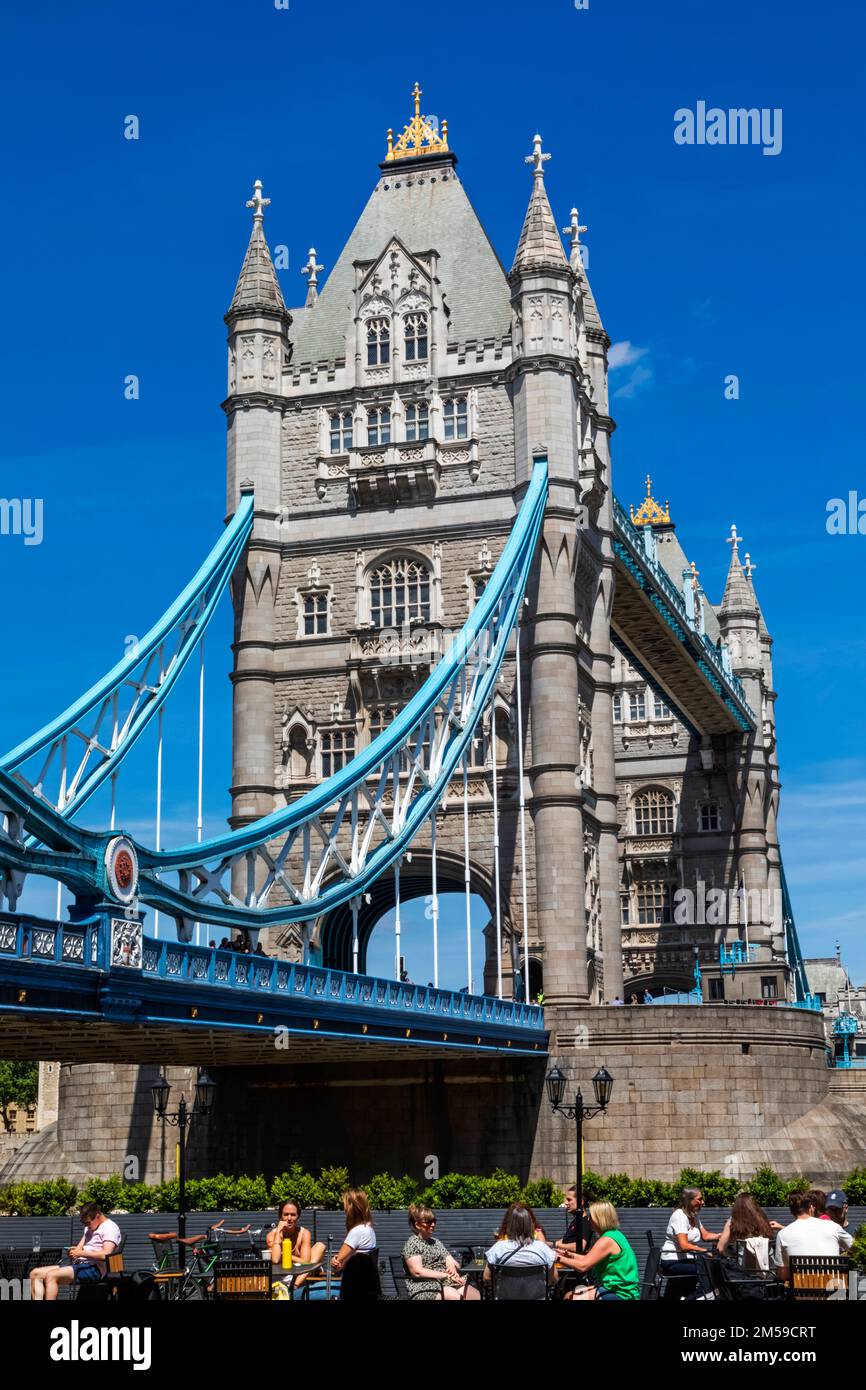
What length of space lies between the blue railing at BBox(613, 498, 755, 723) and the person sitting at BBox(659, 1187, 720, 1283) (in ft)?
115

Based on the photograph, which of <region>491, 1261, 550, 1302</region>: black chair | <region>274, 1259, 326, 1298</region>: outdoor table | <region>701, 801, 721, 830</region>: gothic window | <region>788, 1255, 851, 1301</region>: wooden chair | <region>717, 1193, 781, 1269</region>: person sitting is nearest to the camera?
<region>491, 1261, 550, 1302</region>: black chair

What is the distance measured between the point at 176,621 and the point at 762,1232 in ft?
93.6

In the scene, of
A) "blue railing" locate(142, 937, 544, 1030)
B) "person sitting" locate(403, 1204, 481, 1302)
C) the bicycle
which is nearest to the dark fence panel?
the bicycle

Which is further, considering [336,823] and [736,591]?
[736,591]

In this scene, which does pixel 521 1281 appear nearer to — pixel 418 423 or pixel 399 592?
pixel 399 592

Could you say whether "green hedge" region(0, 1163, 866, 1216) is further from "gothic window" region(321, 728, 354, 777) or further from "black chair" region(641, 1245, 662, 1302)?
"black chair" region(641, 1245, 662, 1302)

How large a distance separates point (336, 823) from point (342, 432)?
1705cm

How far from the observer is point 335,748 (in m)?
45.8

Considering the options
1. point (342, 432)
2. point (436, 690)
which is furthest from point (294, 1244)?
point (342, 432)

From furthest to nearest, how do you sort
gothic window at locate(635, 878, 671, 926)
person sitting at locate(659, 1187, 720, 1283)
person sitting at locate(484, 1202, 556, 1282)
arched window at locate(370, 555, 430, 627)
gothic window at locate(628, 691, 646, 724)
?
gothic window at locate(628, 691, 646, 724)
gothic window at locate(635, 878, 671, 926)
arched window at locate(370, 555, 430, 627)
person sitting at locate(659, 1187, 720, 1283)
person sitting at locate(484, 1202, 556, 1282)

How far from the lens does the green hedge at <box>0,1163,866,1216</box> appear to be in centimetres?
3253

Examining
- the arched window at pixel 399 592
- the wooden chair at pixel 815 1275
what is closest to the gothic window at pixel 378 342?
the arched window at pixel 399 592

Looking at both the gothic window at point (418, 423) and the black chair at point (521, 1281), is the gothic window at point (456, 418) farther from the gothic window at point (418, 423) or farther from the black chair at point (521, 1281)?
the black chair at point (521, 1281)

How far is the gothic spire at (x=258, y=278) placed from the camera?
158 ft
